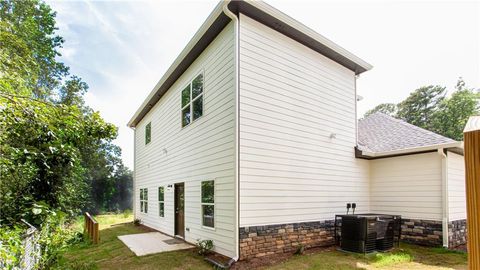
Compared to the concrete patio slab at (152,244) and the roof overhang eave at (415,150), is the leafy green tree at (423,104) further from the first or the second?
the concrete patio slab at (152,244)

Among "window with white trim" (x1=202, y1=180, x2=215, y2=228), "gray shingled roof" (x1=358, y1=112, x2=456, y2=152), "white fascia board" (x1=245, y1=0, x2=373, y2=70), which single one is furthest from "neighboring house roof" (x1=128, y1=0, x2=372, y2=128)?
"window with white trim" (x1=202, y1=180, x2=215, y2=228)

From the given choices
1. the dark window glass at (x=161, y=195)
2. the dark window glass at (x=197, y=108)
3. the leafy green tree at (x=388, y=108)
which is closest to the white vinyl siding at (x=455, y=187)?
the dark window glass at (x=197, y=108)

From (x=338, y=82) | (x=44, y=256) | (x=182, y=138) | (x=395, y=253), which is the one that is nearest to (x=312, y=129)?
(x=338, y=82)

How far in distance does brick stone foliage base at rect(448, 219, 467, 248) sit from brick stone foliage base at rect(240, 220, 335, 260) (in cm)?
307

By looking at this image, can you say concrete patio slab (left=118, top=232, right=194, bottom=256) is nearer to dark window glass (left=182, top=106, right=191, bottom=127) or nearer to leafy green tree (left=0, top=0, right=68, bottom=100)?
dark window glass (left=182, top=106, right=191, bottom=127)

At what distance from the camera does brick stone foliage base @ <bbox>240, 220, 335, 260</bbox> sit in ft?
18.8

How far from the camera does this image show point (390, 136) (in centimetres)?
946

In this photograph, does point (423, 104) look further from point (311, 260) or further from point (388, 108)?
point (311, 260)

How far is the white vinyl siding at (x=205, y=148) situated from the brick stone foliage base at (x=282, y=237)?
36cm

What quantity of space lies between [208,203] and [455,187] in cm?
699

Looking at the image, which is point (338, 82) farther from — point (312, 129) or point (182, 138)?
point (182, 138)

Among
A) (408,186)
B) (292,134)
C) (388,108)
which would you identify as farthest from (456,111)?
(292,134)

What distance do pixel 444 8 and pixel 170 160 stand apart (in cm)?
947

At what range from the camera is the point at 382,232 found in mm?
6742
